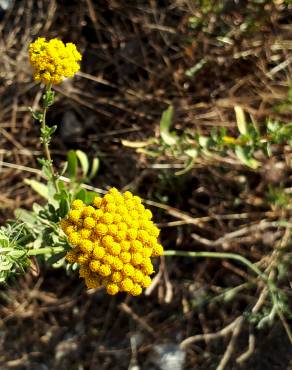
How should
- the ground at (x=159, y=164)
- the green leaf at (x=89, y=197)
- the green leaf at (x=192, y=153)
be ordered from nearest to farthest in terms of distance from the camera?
the green leaf at (x=89, y=197) → the green leaf at (x=192, y=153) → the ground at (x=159, y=164)

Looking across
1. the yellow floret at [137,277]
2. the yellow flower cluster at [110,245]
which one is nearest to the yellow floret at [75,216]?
the yellow flower cluster at [110,245]

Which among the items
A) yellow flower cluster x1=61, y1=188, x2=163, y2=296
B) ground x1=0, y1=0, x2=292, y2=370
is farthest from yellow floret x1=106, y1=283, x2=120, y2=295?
ground x1=0, y1=0, x2=292, y2=370

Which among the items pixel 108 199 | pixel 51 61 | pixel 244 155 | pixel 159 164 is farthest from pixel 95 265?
pixel 159 164

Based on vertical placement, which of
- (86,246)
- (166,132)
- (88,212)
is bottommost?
(166,132)

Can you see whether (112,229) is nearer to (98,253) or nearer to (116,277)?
(98,253)

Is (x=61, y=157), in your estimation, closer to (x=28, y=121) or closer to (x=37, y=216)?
(x=28, y=121)

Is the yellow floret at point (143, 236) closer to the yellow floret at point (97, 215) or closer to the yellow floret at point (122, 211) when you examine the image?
Result: the yellow floret at point (122, 211)
